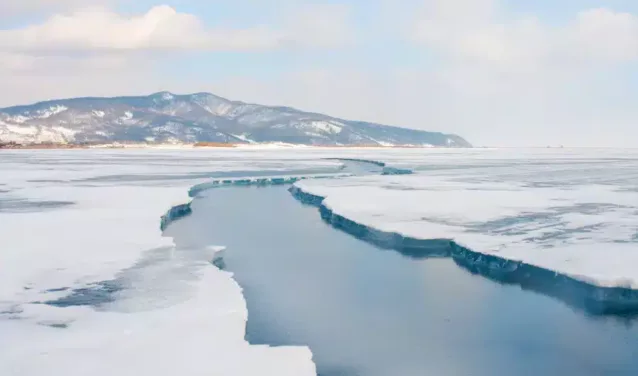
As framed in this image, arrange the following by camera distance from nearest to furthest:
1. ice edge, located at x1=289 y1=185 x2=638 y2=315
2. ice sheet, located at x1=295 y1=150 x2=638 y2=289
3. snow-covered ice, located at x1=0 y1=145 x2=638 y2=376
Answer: snow-covered ice, located at x1=0 y1=145 x2=638 y2=376 < ice edge, located at x1=289 y1=185 x2=638 y2=315 < ice sheet, located at x1=295 y1=150 x2=638 y2=289

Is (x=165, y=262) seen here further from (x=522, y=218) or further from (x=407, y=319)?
(x=522, y=218)

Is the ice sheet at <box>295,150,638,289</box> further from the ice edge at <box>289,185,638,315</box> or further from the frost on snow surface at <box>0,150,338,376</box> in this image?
the frost on snow surface at <box>0,150,338,376</box>

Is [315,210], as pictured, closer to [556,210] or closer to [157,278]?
[556,210]

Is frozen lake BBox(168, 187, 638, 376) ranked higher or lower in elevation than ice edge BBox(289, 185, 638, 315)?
lower

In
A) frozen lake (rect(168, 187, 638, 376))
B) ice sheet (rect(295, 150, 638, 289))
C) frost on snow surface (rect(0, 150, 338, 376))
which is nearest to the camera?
frost on snow surface (rect(0, 150, 338, 376))

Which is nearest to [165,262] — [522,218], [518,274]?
[518,274]

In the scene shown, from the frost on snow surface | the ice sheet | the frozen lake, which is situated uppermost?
the ice sheet

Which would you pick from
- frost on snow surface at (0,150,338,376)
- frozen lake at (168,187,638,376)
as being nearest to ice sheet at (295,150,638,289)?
frozen lake at (168,187,638,376)

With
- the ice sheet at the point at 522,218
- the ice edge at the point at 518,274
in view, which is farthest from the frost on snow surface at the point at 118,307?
the ice sheet at the point at 522,218

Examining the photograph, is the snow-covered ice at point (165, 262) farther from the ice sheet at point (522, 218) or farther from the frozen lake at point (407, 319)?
the frozen lake at point (407, 319)
